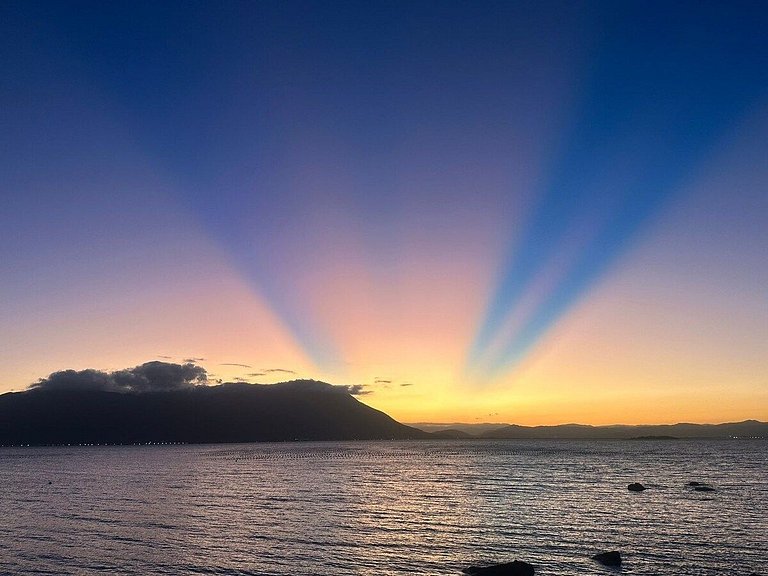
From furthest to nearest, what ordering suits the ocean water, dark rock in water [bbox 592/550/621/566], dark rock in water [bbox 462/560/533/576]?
the ocean water → dark rock in water [bbox 592/550/621/566] → dark rock in water [bbox 462/560/533/576]

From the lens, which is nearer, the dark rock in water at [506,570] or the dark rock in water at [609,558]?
the dark rock in water at [506,570]

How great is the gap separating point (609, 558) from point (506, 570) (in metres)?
10.1

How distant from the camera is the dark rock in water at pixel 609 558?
45.8 metres

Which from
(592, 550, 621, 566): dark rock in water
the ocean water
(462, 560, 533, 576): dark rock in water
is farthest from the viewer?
the ocean water

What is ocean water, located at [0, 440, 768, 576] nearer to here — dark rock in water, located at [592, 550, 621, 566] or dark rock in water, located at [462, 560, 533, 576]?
dark rock in water, located at [592, 550, 621, 566]

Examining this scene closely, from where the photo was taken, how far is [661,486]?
4220 inches

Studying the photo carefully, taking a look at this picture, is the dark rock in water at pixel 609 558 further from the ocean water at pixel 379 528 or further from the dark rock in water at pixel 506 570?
the dark rock in water at pixel 506 570

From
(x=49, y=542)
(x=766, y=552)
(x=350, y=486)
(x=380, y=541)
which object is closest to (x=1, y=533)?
(x=49, y=542)

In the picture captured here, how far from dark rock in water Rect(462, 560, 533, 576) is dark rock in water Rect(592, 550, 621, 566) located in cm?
766

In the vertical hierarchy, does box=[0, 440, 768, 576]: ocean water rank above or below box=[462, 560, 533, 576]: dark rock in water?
below

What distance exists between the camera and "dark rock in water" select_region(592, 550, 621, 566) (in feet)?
150

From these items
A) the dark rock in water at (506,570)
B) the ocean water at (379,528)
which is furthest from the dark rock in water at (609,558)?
the dark rock in water at (506,570)

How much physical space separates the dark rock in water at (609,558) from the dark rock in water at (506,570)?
7.66 meters

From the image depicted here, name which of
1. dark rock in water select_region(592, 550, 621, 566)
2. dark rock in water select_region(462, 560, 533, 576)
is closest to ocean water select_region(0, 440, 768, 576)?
dark rock in water select_region(592, 550, 621, 566)
